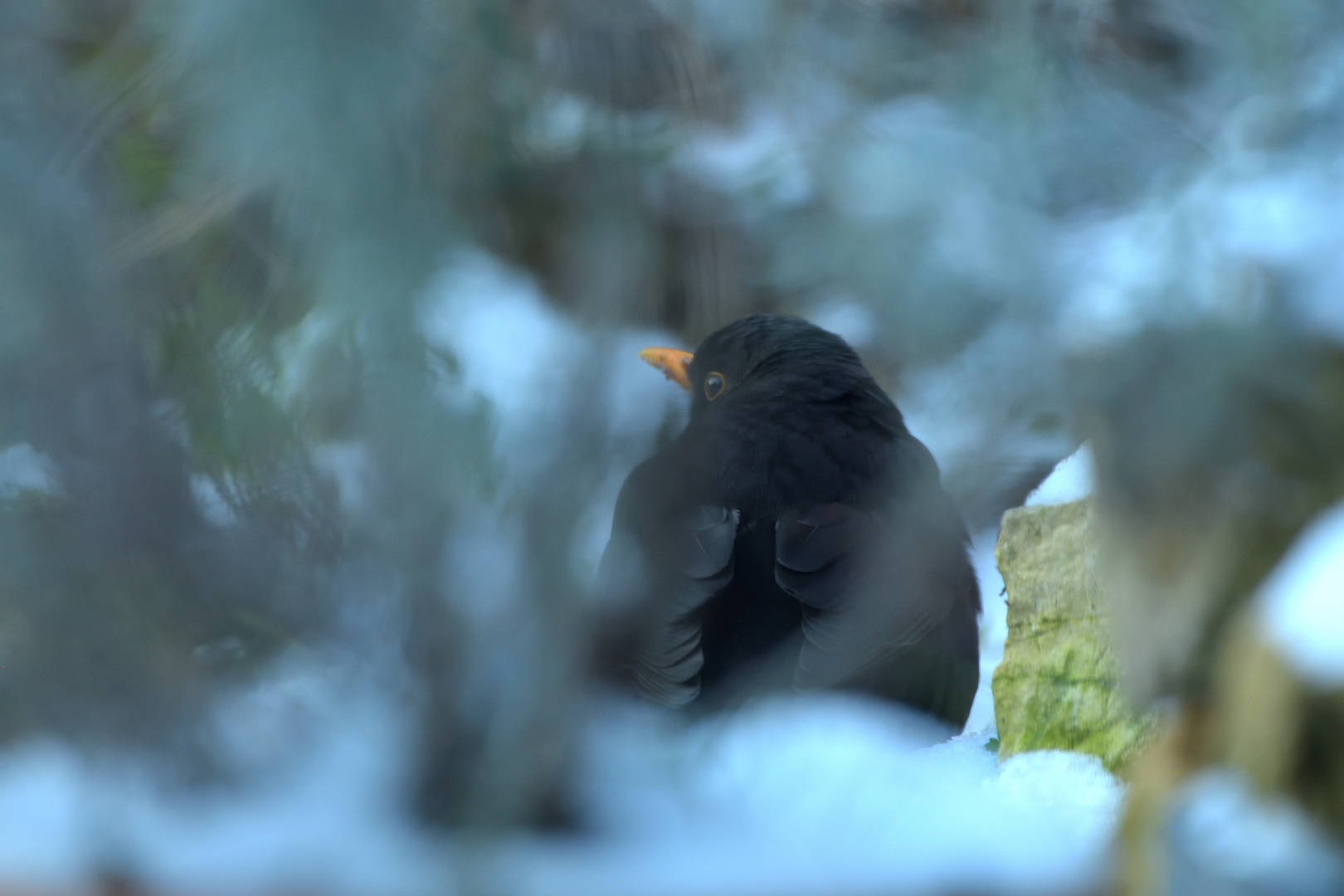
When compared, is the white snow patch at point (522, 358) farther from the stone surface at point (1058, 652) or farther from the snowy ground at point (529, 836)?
the stone surface at point (1058, 652)

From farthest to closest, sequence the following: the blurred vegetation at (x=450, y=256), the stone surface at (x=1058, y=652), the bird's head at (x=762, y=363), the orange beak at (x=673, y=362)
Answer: the orange beak at (x=673, y=362), the bird's head at (x=762, y=363), the stone surface at (x=1058, y=652), the blurred vegetation at (x=450, y=256)

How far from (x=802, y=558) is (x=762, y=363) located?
79cm

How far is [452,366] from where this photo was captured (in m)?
1.02

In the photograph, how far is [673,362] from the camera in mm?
2762

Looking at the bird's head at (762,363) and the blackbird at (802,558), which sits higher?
the bird's head at (762,363)

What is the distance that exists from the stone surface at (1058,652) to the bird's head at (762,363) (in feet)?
1.83

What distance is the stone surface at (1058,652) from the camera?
5.82 ft

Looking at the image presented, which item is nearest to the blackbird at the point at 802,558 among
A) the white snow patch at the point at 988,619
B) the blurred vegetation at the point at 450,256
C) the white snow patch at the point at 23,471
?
the white snow patch at the point at 988,619

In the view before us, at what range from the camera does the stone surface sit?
5.82 feet

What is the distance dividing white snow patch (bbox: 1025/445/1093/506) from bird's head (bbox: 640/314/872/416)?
0.56 meters

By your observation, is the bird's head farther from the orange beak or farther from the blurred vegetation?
the blurred vegetation

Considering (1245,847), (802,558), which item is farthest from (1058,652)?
(1245,847)

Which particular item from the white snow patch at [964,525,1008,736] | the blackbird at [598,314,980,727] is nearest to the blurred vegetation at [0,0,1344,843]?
the blackbird at [598,314,980,727]

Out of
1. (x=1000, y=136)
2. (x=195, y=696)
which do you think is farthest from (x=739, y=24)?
(x=195, y=696)
